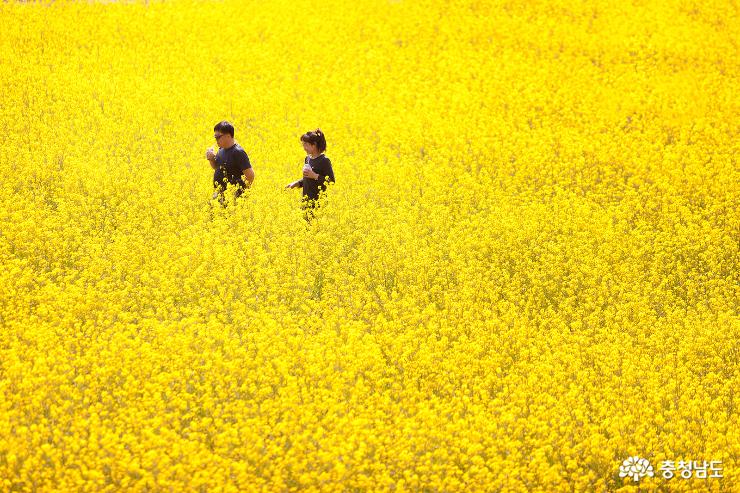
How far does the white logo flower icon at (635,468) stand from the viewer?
18.4ft

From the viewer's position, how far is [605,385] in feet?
22.2

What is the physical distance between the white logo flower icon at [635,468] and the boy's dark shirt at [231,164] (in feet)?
17.4

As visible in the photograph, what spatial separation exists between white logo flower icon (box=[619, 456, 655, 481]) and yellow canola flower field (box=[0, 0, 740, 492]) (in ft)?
0.38

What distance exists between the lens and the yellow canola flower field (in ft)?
18.4

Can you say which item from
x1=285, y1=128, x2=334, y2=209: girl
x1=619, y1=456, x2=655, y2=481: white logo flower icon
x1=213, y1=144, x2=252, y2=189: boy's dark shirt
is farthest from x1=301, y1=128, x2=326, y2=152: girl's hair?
x1=619, y1=456, x2=655, y2=481: white logo flower icon

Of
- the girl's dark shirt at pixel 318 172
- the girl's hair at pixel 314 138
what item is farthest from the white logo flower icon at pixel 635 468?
the girl's hair at pixel 314 138

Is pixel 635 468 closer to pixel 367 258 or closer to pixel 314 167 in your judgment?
pixel 367 258

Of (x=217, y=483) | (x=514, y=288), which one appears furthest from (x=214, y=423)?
(x=514, y=288)

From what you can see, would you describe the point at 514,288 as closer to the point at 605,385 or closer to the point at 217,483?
the point at 605,385

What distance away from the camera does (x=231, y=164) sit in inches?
342

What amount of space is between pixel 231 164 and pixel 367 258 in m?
2.02

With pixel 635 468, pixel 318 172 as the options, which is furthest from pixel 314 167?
pixel 635 468

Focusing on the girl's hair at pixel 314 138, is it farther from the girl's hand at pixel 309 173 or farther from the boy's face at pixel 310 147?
the girl's hand at pixel 309 173

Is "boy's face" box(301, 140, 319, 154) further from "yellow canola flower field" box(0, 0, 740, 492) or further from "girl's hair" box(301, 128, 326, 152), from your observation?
"yellow canola flower field" box(0, 0, 740, 492)
